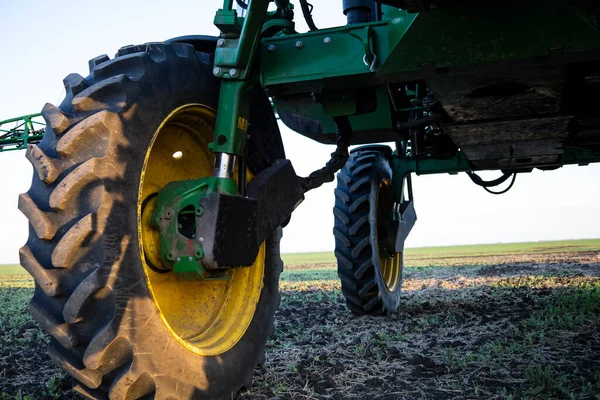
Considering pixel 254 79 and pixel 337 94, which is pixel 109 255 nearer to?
pixel 254 79

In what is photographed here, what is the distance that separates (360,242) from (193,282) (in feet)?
8.55

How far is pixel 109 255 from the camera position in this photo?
82.0 inches

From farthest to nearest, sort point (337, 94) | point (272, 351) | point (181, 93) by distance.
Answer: point (272, 351), point (337, 94), point (181, 93)

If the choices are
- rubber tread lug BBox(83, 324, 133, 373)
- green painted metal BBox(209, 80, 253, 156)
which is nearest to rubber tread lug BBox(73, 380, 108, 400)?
rubber tread lug BBox(83, 324, 133, 373)

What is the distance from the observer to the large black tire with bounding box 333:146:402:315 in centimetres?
533

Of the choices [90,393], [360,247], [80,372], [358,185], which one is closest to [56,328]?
[80,372]

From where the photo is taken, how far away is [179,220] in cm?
258

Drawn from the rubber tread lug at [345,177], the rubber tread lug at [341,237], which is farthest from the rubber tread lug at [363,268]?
the rubber tread lug at [345,177]

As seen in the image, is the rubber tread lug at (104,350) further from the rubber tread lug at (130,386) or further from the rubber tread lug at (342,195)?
the rubber tread lug at (342,195)

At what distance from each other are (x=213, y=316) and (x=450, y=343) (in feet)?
5.75

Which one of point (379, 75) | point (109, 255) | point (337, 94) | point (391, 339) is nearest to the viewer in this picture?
point (109, 255)

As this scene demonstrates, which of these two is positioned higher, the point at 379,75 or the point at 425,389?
the point at 379,75

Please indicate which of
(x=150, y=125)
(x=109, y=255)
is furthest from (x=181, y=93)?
(x=109, y=255)

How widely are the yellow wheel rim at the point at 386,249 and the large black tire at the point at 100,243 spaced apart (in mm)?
3650
